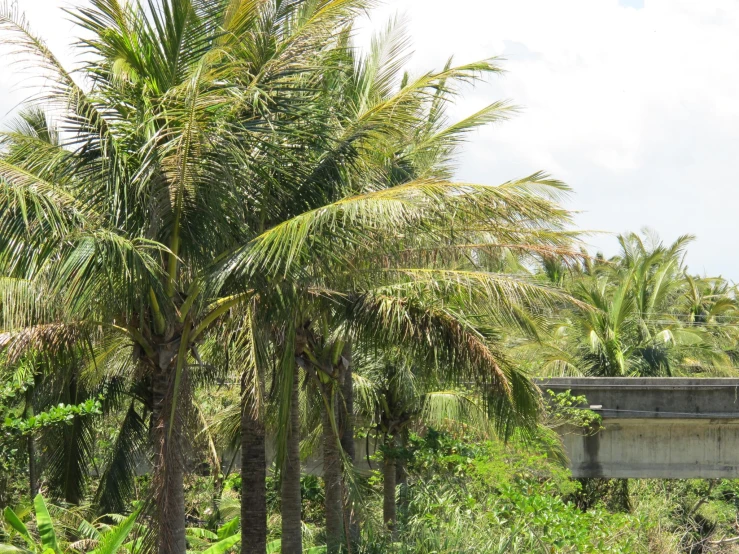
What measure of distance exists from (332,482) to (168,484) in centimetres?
446

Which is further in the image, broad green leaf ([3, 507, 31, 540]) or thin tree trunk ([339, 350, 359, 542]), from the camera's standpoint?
thin tree trunk ([339, 350, 359, 542])

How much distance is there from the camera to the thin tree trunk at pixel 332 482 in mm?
12906

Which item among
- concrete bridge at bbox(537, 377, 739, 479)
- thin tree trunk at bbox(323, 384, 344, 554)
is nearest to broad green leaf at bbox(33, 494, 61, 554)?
thin tree trunk at bbox(323, 384, 344, 554)

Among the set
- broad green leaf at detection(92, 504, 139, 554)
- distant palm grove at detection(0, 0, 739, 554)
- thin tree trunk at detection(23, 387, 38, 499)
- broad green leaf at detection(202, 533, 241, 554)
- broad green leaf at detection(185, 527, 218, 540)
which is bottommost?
broad green leaf at detection(185, 527, 218, 540)

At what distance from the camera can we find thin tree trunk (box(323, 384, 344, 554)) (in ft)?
42.3

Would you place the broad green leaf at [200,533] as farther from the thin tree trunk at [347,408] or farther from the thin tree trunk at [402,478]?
the thin tree trunk at [347,408]

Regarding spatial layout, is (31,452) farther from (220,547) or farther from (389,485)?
(389,485)

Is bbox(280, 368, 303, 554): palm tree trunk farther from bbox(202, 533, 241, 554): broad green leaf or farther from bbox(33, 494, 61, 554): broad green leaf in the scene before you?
bbox(33, 494, 61, 554): broad green leaf

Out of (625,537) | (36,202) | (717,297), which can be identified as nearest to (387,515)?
(625,537)

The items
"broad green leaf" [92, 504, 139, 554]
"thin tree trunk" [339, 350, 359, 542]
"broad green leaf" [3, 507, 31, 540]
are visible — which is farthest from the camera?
"thin tree trunk" [339, 350, 359, 542]

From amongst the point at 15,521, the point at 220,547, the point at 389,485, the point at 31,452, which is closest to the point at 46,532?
the point at 15,521

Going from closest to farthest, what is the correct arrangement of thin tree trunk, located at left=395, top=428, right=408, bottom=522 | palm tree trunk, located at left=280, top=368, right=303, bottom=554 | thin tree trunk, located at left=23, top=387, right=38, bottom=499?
palm tree trunk, located at left=280, top=368, right=303, bottom=554 < thin tree trunk, located at left=23, top=387, right=38, bottom=499 < thin tree trunk, located at left=395, top=428, right=408, bottom=522

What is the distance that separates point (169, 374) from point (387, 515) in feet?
24.2

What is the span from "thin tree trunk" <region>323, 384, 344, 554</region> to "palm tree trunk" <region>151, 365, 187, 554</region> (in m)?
3.59
